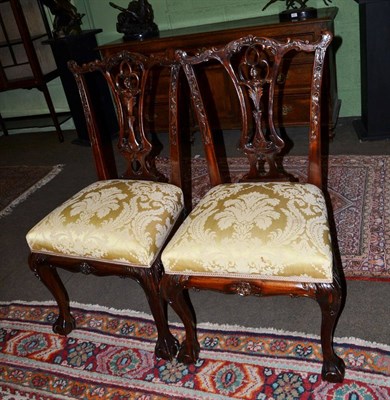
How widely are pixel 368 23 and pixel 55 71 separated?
8.99ft

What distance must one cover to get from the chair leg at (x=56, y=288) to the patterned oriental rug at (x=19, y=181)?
142 cm

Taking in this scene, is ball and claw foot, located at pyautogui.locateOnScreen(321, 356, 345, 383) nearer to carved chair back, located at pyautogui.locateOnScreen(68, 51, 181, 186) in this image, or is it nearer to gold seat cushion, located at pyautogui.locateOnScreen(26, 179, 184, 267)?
gold seat cushion, located at pyautogui.locateOnScreen(26, 179, 184, 267)

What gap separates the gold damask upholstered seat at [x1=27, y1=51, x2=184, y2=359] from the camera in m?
1.48

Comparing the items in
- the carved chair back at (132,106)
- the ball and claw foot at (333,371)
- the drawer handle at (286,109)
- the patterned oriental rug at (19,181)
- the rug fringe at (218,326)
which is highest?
the carved chair back at (132,106)

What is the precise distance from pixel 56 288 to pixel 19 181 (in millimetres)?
1976

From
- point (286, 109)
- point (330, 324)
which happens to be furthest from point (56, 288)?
point (286, 109)

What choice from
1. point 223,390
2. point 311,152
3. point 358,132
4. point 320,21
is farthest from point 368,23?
point 223,390

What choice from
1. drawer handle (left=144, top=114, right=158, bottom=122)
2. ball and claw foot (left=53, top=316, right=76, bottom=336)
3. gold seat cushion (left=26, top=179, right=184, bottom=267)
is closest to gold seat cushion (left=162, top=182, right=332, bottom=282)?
gold seat cushion (left=26, top=179, right=184, bottom=267)

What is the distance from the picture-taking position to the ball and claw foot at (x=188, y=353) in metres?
1.56

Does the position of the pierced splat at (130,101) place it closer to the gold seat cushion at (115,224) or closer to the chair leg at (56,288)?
the gold seat cushion at (115,224)

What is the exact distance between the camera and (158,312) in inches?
60.0

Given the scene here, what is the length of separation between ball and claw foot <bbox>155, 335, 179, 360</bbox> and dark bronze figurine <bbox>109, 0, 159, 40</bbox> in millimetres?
2489

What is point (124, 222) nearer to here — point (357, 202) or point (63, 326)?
point (63, 326)

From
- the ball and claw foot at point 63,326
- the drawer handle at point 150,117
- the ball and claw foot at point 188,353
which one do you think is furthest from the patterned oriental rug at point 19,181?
the ball and claw foot at point 188,353
